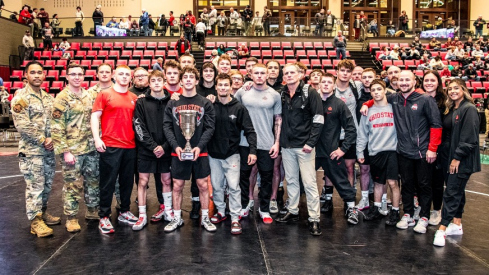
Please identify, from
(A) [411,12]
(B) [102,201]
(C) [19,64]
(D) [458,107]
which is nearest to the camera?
(D) [458,107]

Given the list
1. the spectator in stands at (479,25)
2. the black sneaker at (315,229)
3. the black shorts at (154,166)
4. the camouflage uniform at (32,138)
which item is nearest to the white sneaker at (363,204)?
the black sneaker at (315,229)

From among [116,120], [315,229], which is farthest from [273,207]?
[116,120]

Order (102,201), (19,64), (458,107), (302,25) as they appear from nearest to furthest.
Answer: (458,107)
(102,201)
(19,64)
(302,25)

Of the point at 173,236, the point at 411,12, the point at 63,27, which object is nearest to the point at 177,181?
the point at 173,236

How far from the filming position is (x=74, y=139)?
480 cm

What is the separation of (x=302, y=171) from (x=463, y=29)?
2312 cm

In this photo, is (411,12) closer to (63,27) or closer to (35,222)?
(63,27)

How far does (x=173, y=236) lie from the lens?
182 inches

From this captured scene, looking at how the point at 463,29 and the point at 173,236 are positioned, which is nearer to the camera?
the point at 173,236

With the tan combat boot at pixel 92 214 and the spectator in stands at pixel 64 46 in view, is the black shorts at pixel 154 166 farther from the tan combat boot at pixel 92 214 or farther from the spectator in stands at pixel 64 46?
the spectator in stands at pixel 64 46

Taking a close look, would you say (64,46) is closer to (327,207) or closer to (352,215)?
(327,207)

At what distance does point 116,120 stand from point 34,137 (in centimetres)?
88

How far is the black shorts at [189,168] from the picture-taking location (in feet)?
15.6

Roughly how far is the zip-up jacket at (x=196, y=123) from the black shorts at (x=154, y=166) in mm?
259
